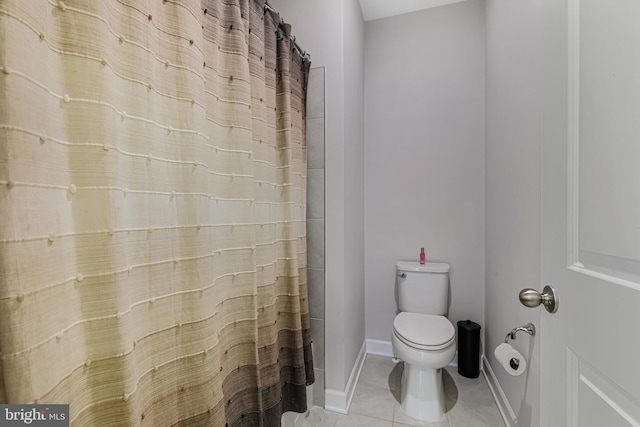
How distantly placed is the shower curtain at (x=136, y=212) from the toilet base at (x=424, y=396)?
0.84m

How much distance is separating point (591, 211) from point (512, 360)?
0.99 metres

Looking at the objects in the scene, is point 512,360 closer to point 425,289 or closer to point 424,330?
point 424,330

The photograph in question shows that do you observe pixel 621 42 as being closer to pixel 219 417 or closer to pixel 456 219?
pixel 219 417

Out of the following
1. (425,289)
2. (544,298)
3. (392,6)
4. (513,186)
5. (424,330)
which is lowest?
(424,330)

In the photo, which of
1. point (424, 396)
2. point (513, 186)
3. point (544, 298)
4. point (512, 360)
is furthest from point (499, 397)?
point (544, 298)

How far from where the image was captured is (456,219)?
2070mm

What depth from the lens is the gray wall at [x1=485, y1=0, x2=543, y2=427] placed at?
1.18 metres

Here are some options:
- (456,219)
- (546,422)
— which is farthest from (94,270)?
(456,219)

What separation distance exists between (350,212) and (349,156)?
0.35 meters

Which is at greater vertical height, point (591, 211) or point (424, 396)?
point (591, 211)

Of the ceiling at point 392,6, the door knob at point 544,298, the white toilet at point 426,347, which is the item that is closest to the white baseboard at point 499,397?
the white toilet at point 426,347

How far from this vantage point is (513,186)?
1.42 metres

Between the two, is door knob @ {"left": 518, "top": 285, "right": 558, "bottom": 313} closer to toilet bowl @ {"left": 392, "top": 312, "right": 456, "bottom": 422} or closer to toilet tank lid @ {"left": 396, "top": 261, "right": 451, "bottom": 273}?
toilet bowl @ {"left": 392, "top": 312, "right": 456, "bottom": 422}

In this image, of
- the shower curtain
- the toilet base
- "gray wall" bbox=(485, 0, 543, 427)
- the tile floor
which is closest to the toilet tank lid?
"gray wall" bbox=(485, 0, 543, 427)
